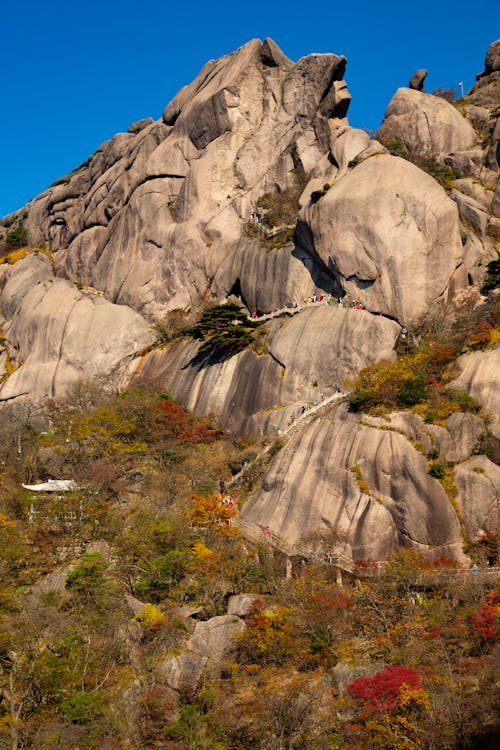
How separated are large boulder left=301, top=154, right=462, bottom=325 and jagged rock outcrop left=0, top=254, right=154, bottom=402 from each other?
18307 millimetres

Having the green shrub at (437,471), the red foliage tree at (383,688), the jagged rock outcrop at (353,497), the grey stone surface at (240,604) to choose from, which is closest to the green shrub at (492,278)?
the jagged rock outcrop at (353,497)

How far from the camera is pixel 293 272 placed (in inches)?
2414

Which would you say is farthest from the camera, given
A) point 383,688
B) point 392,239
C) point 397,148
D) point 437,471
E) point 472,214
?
point 397,148

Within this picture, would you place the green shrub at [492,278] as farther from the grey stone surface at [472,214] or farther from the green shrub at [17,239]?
the green shrub at [17,239]

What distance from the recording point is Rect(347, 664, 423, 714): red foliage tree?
31234 mm

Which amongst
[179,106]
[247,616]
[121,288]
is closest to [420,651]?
[247,616]

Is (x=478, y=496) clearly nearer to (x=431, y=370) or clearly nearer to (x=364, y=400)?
(x=364, y=400)

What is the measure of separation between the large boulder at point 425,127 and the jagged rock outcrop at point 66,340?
26489 mm

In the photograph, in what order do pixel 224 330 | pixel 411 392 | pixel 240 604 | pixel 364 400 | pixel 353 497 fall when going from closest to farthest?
pixel 240 604, pixel 353 497, pixel 411 392, pixel 364 400, pixel 224 330

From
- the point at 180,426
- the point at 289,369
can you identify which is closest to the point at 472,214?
the point at 289,369

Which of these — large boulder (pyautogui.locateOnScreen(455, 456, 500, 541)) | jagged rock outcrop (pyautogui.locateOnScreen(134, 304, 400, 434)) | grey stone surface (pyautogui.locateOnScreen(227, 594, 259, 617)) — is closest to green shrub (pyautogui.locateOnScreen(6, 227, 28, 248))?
jagged rock outcrop (pyautogui.locateOnScreen(134, 304, 400, 434))

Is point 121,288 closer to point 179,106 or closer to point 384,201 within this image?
point 179,106

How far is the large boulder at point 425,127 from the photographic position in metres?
68.6

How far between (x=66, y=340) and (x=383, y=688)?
43.8 meters
